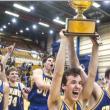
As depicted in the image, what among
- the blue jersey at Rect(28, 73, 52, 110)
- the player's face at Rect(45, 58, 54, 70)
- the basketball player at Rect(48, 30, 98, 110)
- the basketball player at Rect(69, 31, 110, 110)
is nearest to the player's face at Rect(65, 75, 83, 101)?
the basketball player at Rect(48, 30, 98, 110)

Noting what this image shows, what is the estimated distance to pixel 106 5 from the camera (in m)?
17.5

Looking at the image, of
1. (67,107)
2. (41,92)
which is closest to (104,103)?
(67,107)

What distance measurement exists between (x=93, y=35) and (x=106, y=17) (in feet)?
58.9

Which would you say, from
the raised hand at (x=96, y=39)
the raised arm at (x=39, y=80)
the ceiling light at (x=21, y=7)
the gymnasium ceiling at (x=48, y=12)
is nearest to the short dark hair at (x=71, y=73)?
the raised hand at (x=96, y=39)

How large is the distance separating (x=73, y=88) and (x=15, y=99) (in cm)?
382

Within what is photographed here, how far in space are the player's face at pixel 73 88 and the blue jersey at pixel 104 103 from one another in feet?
1.83

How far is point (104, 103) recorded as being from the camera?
3451 millimetres

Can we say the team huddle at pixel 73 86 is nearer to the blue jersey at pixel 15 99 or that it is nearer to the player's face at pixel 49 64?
the player's face at pixel 49 64

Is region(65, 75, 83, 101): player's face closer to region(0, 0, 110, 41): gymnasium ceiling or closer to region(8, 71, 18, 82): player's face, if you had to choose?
region(8, 71, 18, 82): player's face

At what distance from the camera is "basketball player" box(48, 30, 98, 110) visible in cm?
263

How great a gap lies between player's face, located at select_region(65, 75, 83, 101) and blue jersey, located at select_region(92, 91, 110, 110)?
1.83 feet

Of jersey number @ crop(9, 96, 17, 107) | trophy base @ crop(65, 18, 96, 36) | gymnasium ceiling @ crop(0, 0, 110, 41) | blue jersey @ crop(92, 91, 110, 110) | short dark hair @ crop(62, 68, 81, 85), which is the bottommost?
jersey number @ crop(9, 96, 17, 107)

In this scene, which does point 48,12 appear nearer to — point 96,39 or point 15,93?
point 15,93

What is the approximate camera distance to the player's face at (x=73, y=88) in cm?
279
